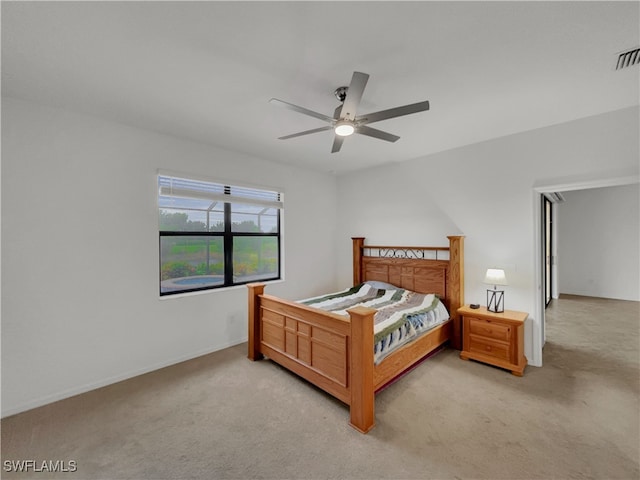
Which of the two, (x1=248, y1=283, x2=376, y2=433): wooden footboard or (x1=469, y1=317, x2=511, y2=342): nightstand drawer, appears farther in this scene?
(x1=469, y1=317, x2=511, y2=342): nightstand drawer

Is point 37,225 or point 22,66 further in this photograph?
point 37,225

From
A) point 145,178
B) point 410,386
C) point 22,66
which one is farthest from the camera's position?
point 145,178

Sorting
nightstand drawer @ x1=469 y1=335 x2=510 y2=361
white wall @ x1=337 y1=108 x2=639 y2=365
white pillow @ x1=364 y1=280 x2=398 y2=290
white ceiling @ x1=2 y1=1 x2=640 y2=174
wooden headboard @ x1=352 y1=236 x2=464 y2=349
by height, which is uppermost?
white ceiling @ x1=2 y1=1 x2=640 y2=174

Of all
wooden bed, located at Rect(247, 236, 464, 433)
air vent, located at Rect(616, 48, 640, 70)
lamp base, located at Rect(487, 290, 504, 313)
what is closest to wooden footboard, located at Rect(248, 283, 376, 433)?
wooden bed, located at Rect(247, 236, 464, 433)

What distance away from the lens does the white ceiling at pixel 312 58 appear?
4.71 feet

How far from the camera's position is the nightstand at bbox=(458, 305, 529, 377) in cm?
282

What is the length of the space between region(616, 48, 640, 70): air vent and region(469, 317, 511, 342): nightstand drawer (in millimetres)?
2377

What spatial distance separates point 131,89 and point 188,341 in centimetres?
267

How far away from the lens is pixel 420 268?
3.92 metres

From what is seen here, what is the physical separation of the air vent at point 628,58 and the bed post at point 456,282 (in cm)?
201

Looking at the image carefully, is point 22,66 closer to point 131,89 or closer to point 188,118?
point 131,89

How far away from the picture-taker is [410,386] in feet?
8.58

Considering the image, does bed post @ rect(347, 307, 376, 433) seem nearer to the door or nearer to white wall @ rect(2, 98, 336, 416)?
white wall @ rect(2, 98, 336, 416)

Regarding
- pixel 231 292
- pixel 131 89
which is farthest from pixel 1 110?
pixel 231 292
